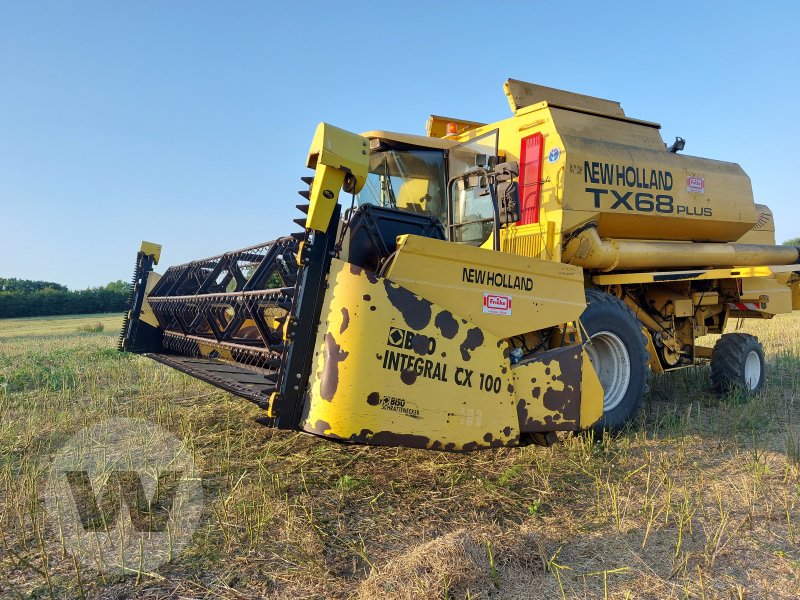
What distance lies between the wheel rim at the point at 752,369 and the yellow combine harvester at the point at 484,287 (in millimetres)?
31

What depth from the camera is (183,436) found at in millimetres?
3785

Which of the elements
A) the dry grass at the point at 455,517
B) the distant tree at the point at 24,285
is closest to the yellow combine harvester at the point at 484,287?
the dry grass at the point at 455,517

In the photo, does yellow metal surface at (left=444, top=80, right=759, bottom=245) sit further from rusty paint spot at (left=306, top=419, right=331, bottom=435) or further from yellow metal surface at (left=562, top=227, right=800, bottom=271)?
rusty paint spot at (left=306, top=419, right=331, bottom=435)

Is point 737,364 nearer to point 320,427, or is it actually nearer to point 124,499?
point 320,427

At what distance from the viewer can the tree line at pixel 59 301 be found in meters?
38.2

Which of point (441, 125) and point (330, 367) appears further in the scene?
point (441, 125)

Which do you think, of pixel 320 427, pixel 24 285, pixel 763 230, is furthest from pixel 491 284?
pixel 24 285

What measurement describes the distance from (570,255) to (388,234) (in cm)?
175

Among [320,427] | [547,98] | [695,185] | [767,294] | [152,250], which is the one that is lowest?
[320,427]

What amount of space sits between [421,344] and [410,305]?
21cm

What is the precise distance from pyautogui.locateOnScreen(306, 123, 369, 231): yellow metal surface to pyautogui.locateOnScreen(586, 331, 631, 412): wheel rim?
231 cm

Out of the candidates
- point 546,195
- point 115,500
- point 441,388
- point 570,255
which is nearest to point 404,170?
point 546,195

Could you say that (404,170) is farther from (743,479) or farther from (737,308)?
(737,308)

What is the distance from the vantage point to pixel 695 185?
5.09 metres
